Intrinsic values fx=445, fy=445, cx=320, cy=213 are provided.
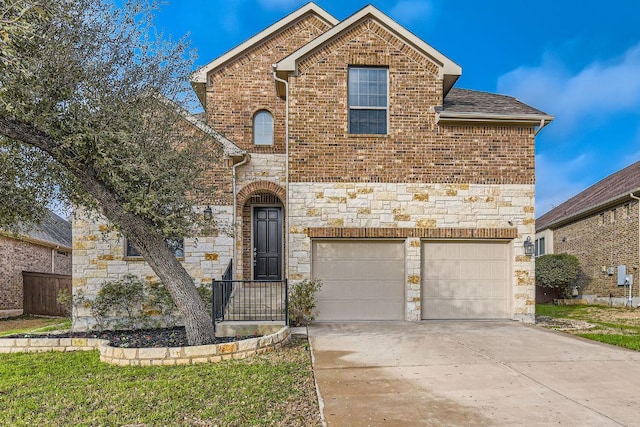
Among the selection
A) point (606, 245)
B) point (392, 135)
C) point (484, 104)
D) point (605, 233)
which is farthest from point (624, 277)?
point (392, 135)

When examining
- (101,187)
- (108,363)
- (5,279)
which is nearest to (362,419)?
A: (108,363)

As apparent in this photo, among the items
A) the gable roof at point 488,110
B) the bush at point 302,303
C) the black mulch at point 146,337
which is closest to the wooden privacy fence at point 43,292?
the black mulch at point 146,337

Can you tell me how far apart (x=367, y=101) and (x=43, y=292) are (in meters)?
14.5

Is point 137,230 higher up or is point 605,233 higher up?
point 137,230

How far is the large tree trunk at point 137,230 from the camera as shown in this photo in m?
6.40

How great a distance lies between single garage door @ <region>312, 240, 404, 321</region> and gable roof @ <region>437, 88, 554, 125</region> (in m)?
3.37

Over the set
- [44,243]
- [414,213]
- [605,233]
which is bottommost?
[44,243]

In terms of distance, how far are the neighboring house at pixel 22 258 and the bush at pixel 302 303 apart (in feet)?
29.2

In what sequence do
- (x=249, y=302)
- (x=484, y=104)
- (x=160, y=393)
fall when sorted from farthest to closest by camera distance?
1. (x=484, y=104)
2. (x=249, y=302)
3. (x=160, y=393)

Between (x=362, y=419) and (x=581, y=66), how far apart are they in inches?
1516

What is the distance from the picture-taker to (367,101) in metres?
10.9

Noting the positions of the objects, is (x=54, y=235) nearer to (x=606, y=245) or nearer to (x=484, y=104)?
(x=484, y=104)

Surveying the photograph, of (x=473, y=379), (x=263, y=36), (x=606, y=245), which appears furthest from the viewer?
(x=606, y=245)

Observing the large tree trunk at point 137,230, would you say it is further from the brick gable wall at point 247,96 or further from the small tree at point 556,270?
the small tree at point 556,270
